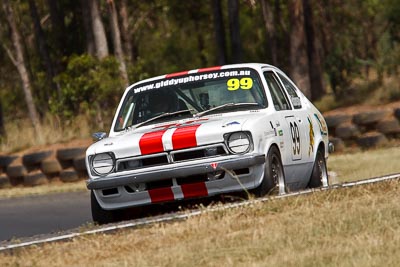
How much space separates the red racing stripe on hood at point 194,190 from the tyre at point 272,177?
0.46 metres

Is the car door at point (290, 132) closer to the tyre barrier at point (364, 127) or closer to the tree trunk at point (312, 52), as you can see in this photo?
the tyre barrier at point (364, 127)

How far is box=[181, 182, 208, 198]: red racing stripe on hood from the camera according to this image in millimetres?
9969

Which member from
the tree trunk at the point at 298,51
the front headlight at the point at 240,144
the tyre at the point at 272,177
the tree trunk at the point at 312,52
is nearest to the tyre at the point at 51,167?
the tree trunk at the point at 298,51

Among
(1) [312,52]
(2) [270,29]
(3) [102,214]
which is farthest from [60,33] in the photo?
(3) [102,214]

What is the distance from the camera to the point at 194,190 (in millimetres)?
9984

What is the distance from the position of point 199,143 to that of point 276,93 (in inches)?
76.7

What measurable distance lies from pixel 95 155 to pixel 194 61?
4423 cm

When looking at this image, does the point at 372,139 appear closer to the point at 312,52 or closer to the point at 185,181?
the point at 185,181

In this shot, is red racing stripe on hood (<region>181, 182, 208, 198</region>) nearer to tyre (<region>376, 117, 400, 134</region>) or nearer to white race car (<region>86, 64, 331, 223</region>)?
white race car (<region>86, 64, 331, 223</region>)

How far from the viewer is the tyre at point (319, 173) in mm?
11969

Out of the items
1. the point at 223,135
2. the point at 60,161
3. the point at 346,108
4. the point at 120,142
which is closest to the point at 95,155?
the point at 120,142

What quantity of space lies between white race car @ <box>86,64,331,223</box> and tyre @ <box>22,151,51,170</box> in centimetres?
939

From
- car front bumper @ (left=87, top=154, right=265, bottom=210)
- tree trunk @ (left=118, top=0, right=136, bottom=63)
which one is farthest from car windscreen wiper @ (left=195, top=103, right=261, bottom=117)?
tree trunk @ (left=118, top=0, right=136, bottom=63)

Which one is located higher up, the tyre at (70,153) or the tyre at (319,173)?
the tyre at (319,173)
